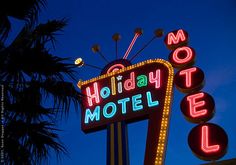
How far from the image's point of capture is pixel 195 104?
14.1 metres

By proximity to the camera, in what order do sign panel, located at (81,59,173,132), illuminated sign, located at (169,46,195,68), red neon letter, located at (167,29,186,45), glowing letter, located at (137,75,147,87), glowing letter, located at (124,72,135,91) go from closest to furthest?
1. sign panel, located at (81,59,173,132)
2. illuminated sign, located at (169,46,195,68)
3. glowing letter, located at (137,75,147,87)
4. glowing letter, located at (124,72,135,91)
5. red neon letter, located at (167,29,186,45)

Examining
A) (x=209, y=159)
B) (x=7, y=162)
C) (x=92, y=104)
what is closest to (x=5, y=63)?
(x=7, y=162)

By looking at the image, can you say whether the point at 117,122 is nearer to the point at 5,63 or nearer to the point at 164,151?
the point at 164,151

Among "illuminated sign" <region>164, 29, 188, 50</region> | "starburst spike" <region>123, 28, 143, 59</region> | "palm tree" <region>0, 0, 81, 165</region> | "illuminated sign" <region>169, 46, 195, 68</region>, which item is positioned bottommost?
"palm tree" <region>0, 0, 81, 165</region>

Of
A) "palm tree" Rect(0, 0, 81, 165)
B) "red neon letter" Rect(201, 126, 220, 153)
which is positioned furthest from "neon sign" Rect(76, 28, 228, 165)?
"palm tree" Rect(0, 0, 81, 165)

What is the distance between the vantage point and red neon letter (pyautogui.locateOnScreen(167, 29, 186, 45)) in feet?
55.7

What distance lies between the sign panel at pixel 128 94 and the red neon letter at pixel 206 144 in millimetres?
2073

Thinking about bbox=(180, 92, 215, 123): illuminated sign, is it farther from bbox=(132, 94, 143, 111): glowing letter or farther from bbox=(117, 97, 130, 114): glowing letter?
bbox=(117, 97, 130, 114): glowing letter

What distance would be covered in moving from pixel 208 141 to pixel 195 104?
163cm

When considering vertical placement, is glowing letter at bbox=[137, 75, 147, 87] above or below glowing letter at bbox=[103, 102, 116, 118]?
above

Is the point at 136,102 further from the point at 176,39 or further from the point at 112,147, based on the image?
the point at 176,39

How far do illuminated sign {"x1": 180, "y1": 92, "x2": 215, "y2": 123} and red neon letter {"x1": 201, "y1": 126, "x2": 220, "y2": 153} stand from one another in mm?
453

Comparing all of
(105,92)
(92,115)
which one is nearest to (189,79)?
(105,92)

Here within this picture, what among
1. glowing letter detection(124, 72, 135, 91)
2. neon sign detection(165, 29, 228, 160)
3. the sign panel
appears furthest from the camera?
glowing letter detection(124, 72, 135, 91)
